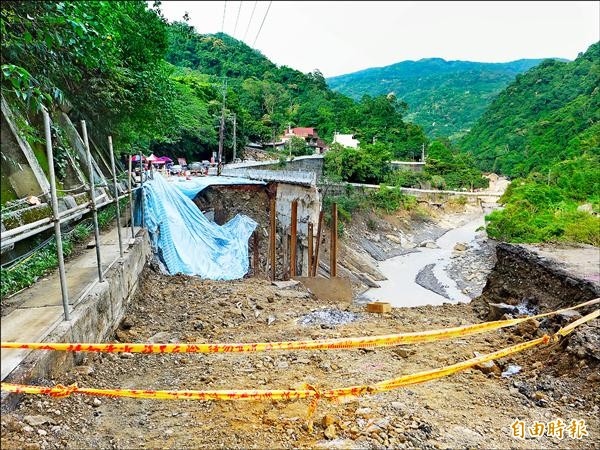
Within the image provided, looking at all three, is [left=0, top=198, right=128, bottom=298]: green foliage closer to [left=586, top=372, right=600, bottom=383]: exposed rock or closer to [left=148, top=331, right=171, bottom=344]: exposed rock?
[left=148, top=331, right=171, bottom=344]: exposed rock

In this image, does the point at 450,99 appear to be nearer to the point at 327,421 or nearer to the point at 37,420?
the point at 327,421

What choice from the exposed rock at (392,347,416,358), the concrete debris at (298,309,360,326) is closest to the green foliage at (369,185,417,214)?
the concrete debris at (298,309,360,326)

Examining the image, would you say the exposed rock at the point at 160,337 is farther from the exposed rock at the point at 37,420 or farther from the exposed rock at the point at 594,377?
the exposed rock at the point at 594,377

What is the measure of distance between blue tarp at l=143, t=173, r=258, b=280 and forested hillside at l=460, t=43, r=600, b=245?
15998 millimetres

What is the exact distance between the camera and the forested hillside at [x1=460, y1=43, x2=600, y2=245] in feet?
79.2

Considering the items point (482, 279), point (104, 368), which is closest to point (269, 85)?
point (482, 279)

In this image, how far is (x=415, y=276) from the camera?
2497cm

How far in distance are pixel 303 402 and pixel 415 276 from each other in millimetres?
22383

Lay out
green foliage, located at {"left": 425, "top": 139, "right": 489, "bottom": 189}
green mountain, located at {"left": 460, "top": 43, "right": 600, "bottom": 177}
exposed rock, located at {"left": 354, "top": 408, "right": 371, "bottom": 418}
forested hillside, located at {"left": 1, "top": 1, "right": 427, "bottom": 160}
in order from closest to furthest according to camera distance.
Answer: exposed rock, located at {"left": 354, "top": 408, "right": 371, "bottom": 418} → forested hillside, located at {"left": 1, "top": 1, "right": 427, "bottom": 160} → green mountain, located at {"left": 460, "top": 43, "right": 600, "bottom": 177} → green foliage, located at {"left": 425, "top": 139, "right": 489, "bottom": 189}

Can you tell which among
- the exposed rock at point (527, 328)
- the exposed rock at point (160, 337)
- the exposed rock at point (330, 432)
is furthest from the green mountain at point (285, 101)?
the exposed rock at point (330, 432)

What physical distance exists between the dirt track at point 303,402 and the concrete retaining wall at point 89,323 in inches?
6.6

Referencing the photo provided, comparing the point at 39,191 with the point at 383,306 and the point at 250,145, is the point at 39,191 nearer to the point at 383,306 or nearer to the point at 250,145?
the point at 383,306

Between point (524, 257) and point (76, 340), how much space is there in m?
8.59

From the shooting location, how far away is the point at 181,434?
10.3 feet
